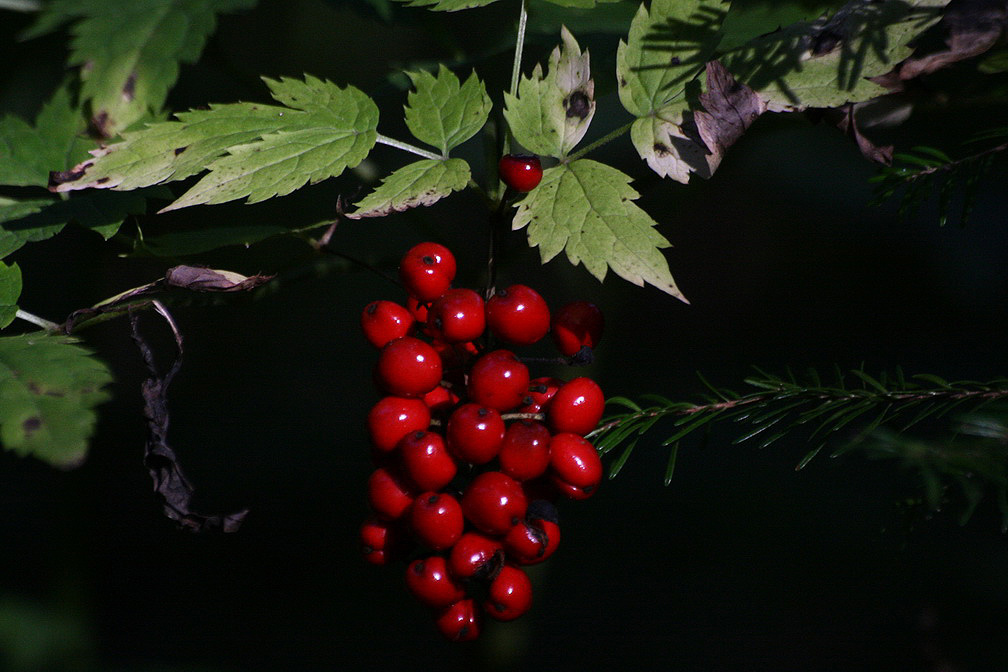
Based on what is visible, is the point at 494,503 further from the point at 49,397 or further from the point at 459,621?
the point at 49,397

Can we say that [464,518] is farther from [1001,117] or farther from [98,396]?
[1001,117]

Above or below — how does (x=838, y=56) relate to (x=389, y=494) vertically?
above

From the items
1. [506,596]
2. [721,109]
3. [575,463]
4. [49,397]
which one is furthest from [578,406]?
[49,397]

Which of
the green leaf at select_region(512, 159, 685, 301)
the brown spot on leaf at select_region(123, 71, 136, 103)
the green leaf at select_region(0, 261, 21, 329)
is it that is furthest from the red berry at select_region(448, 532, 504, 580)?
the brown spot on leaf at select_region(123, 71, 136, 103)

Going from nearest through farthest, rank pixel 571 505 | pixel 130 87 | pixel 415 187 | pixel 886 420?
pixel 886 420 → pixel 415 187 → pixel 130 87 → pixel 571 505

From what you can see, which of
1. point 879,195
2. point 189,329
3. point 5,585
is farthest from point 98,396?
point 189,329

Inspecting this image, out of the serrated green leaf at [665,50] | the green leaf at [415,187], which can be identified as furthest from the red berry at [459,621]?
the serrated green leaf at [665,50]

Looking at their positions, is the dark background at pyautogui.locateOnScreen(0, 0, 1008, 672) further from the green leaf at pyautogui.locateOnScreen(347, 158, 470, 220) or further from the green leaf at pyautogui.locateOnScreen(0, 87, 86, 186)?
the green leaf at pyautogui.locateOnScreen(347, 158, 470, 220)
